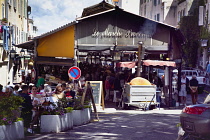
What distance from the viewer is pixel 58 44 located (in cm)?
2470

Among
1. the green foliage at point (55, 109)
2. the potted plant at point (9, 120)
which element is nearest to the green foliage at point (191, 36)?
the green foliage at point (55, 109)

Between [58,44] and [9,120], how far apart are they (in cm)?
1402

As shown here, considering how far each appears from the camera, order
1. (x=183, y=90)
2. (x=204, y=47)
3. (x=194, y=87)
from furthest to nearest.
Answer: (x=204, y=47)
(x=183, y=90)
(x=194, y=87)

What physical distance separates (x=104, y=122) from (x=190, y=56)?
39.1m

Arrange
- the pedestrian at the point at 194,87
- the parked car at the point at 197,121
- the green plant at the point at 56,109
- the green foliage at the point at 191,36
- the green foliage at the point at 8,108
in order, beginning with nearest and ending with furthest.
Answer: the parked car at the point at 197,121, the green foliage at the point at 8,108, the green plant at the point at 56,109, the pedestrian at the point at 194,87, the green foliage at the point at 191,36

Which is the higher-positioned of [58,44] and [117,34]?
[117,34]

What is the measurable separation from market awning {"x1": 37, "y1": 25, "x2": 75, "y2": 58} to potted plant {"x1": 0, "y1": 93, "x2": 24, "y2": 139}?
12873mm

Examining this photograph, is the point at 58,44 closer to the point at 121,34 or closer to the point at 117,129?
the point at 121,34

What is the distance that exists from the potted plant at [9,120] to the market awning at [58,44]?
12.9 metres

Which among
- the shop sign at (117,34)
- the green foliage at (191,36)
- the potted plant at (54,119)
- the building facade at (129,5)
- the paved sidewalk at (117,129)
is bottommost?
the paved sidewalk at (117,129)

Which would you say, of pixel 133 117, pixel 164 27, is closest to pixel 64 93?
pixel 133 117

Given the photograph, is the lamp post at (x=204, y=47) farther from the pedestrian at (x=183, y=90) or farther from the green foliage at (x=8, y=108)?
the green foliage at (x=8, y=108)

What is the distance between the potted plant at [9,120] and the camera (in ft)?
35.1

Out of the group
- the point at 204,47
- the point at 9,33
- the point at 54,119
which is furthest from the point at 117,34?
the point at 204,47
